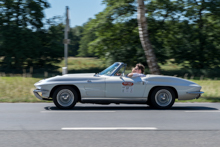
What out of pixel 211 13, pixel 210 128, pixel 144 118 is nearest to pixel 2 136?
pixel 144 118

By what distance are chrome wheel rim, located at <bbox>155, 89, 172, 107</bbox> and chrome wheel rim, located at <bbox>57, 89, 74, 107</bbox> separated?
2404 mm

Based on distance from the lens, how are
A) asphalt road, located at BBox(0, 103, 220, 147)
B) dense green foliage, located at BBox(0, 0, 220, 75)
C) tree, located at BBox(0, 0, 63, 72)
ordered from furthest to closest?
1. tree, located at BBox(0, 0, 63, 72)
2. dense green foliage, located at BBox(0, 0, 220, 75)
3. asphalt road, located at BBox(0, 103, 220, 147)

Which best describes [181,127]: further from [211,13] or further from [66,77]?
[211,13]

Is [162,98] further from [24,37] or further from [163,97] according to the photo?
[24,37]

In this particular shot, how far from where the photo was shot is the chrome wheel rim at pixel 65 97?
8773mm

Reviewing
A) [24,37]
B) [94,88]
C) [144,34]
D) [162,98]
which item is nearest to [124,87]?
[94,88]

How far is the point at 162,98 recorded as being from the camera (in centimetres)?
909

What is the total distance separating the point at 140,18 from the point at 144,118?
6.89 m

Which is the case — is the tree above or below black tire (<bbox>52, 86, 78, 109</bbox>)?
above

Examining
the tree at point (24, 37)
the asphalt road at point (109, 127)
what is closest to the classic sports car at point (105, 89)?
the asphalt road at point (109, 127)

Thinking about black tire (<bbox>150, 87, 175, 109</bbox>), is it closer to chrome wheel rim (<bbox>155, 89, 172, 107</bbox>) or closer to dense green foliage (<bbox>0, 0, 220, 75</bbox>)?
chrome wheel rim (<bbox>155, 89, 172, 107</bbox>)

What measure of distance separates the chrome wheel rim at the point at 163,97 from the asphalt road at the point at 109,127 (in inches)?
13.1

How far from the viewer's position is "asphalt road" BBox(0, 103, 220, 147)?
5156mm

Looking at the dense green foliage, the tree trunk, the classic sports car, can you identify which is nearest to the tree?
the dense green foliage
